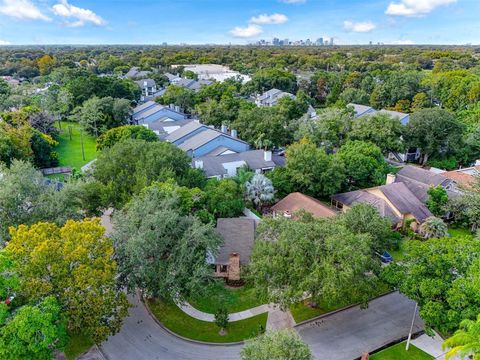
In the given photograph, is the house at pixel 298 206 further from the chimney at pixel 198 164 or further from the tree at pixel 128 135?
the tree at pixel 128 135

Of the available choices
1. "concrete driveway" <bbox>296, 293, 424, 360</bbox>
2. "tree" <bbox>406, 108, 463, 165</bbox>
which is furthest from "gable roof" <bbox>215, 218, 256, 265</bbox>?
"tree" <bbox>406, 108, 463, 165</bbox>

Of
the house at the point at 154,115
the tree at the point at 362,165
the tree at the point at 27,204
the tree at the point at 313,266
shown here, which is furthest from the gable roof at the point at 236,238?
the house at the point at 154,115

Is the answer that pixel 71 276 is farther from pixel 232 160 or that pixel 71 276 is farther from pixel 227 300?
pixel 232 160

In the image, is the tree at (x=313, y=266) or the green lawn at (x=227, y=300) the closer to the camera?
the tree at (x=313, y=266)

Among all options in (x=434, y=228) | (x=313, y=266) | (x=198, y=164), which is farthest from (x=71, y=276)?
(x=434, y=228)

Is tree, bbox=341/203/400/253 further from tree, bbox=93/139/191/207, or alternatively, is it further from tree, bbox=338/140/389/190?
tree, bbox=338/140/389/190

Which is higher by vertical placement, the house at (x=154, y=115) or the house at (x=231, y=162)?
the house at (x=154, y=115)
